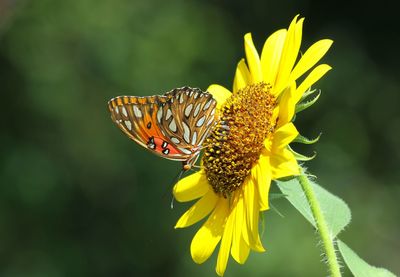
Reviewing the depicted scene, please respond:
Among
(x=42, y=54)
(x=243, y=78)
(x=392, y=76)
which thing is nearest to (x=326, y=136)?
(x=392, y=76)

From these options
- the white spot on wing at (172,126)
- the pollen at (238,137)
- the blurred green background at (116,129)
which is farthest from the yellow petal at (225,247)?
the blurred green background at (116,129)

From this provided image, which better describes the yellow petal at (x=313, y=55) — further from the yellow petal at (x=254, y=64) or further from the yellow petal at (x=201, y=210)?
the yellow petal at (x=201, y=210)

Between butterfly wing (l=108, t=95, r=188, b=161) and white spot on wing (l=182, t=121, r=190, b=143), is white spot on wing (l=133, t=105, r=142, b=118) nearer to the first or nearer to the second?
butterfly wing (l=108, t=95, r=188, b=161)

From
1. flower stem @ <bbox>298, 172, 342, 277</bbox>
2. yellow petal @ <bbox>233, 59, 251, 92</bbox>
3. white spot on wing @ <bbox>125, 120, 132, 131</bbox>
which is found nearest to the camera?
flower stem @ <bbox>298, 172, 342, 277</bbox>

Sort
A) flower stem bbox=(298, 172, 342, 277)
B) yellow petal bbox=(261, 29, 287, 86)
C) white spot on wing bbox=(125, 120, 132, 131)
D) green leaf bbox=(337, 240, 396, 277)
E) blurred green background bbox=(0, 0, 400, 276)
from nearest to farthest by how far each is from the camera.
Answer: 1. flower stem bbox=(298, 172, 342, 277)
2. green leaf bbox=(337, 240, 396, 277)
3. yellow petal bbox=(261, 29, 287, 86)
4. white spot on wing bbox=(125, 120, 132, 131)
5. blurred green background bbox=(0, 0, 400, 276)

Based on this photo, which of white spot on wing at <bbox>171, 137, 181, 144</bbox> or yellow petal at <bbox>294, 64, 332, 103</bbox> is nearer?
yellow petal at <bbox>294, 64, 332, 103</bbox>

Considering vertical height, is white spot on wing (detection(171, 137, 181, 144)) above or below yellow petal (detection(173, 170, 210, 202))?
above

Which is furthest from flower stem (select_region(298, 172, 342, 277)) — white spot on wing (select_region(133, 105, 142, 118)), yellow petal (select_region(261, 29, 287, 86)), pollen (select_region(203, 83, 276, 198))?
white spot on wing (select_region(133, 105, 142, 118))
